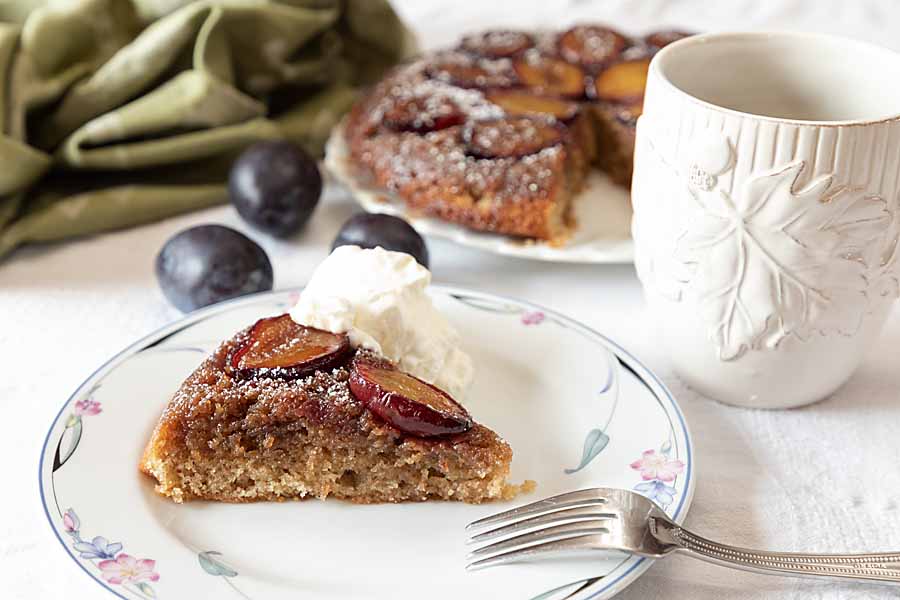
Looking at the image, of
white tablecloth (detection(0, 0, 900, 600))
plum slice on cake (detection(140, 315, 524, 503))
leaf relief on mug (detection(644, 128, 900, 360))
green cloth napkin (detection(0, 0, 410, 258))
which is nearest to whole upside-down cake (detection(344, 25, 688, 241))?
white tablecloth (detection(0, 0, 900, 600))

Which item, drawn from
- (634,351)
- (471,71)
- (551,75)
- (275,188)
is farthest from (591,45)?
(634,351)

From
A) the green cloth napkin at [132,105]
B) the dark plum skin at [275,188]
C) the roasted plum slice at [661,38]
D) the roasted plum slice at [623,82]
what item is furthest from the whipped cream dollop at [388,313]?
the roasted plum slice at [661,38]

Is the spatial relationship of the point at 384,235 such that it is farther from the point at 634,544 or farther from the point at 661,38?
the point at 661,38

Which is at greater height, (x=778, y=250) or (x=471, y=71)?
(x=778, y=250)

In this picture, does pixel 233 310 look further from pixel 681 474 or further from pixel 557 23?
pixel 557 23

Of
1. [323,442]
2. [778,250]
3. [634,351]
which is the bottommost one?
[634,351]

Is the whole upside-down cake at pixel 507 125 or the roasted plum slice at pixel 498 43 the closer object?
the whole upside-down cake at pixel 507 125

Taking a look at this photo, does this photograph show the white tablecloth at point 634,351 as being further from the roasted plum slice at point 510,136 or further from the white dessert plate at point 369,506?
the roasted plum slice at point 510,136
